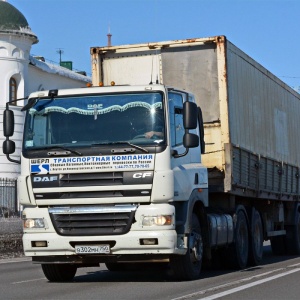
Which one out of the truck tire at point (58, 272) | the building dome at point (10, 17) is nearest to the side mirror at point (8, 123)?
the truck tire at point (58, 272)

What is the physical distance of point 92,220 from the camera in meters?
14.7

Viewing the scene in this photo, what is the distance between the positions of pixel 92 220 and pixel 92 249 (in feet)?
1.48

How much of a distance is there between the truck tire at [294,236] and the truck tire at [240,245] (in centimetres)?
491

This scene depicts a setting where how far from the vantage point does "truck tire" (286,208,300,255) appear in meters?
24.0

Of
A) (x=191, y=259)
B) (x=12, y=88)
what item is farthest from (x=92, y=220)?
(x=12, y=88)

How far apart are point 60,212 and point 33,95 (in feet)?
6.96

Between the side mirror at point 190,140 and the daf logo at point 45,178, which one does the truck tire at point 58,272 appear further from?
the side mirror at point 190,140

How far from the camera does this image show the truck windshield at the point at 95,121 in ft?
48.6

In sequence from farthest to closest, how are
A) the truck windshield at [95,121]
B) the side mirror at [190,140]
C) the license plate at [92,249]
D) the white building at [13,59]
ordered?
the white building at [13,59], the side mirror at [190,140], the truck windshield at [95,121], the license plate at [92,249]

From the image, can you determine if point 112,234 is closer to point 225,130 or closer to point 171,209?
point 171,209

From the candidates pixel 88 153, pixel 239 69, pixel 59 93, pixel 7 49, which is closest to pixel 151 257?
pixel 88 153

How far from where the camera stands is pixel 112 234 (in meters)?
14.7

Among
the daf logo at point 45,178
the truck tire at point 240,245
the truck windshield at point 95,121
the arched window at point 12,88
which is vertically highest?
the arched window at point 12,88

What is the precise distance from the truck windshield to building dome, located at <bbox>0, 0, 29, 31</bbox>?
36.6 m
